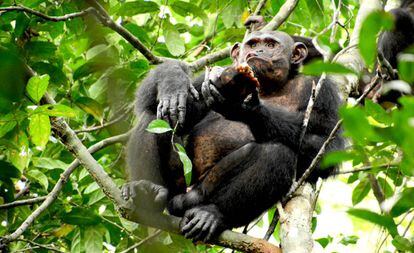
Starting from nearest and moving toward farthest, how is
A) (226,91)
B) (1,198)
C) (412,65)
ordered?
(412,65) < (226,91) < (1,198)

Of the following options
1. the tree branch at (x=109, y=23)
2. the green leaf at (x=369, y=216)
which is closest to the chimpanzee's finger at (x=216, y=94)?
the tree branch at (x=109, y=23)

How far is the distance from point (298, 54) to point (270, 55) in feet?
1.37

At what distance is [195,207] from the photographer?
468cm

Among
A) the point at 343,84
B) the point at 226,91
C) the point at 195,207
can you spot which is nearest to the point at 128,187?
the point at 195,207

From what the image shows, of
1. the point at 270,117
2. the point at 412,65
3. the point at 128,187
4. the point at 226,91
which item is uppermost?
the point at 412,65

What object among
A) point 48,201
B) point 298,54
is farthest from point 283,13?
point 48,201

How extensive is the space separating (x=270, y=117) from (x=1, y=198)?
2566 mm

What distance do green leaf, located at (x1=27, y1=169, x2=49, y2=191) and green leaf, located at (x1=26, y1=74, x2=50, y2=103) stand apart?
62.4 inches

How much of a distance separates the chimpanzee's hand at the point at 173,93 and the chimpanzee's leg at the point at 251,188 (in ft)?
2.15

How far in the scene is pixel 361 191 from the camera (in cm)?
650

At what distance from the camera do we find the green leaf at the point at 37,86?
12.0ft

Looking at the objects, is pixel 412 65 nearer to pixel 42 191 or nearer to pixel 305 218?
pixel 305 218

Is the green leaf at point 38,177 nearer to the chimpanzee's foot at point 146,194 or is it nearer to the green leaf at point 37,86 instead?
the chimpanzee's foot at point 146,194

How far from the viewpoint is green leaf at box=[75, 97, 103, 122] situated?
18.1 ft
